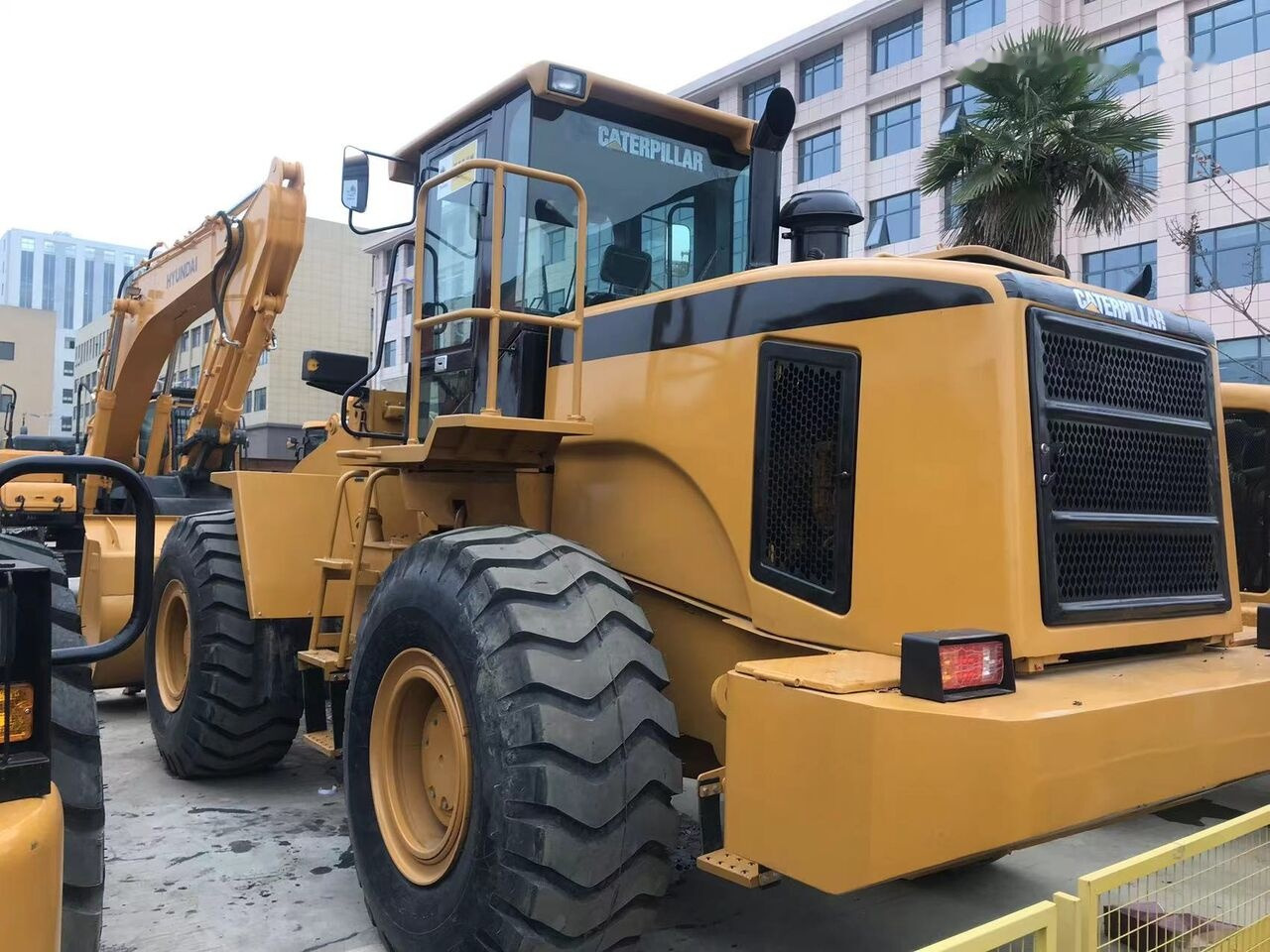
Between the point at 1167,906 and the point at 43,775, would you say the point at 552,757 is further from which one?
the point at 1167,906

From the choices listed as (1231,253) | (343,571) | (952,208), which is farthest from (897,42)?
(343,571)

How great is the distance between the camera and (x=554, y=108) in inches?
168

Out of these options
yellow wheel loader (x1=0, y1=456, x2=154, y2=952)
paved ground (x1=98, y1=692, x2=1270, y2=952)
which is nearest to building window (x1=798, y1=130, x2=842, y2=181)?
paved ground (x1=98, y1=692, x2=1270, y2=952)

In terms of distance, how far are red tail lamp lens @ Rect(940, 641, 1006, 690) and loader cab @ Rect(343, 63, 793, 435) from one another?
2.07m

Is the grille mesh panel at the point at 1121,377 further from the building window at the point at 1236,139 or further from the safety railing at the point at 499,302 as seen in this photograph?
the building window at the point at 1236,139

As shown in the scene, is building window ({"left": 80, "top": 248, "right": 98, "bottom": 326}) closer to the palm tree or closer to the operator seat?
the palm tree

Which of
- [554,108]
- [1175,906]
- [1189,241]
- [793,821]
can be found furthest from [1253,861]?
[1189,241]

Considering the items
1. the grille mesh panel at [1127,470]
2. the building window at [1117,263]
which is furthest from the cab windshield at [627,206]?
the building window at [1117,263]

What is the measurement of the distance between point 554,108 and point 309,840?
3.41 metres

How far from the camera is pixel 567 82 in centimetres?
414

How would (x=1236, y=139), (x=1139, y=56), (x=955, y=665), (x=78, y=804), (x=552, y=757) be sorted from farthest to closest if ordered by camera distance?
1. (x=1139, y=56)
2. (x=1236, y=139)
3. (x=552, y=757)
4. (x=955, y=665)
5. (x=78, y=804)

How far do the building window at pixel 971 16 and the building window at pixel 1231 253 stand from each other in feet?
30.4

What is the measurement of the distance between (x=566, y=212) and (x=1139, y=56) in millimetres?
26963

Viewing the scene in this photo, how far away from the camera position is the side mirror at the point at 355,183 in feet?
15.7
